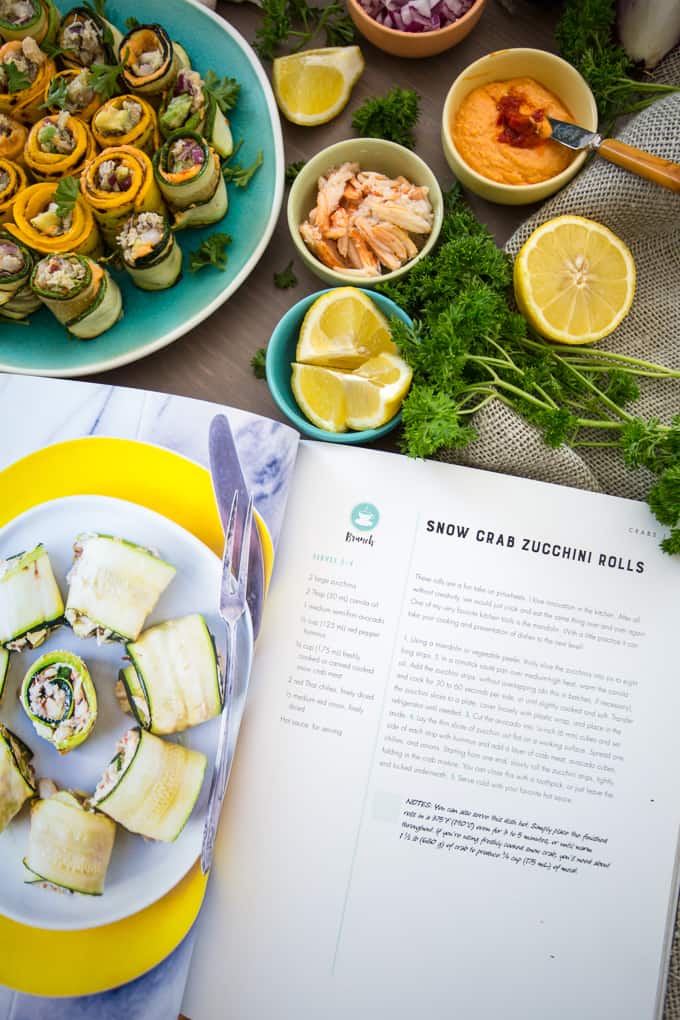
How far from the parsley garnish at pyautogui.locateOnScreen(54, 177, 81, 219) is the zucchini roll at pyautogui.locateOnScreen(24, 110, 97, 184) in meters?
0.05

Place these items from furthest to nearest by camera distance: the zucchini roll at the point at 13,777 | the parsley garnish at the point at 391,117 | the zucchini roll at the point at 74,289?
the parsley garnish at the point at 391,117, the zucchini roll at the point at 74,289, the zucchini roll at the point at 13,777

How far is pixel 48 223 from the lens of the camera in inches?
43.8

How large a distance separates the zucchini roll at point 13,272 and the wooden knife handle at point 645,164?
800 millimetres

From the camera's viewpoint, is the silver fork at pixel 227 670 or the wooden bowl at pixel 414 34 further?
the wooden bowl at pixel 414 34

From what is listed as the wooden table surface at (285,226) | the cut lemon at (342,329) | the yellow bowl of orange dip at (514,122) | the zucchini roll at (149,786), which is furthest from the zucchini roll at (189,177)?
the zucchini roll at (149,786)

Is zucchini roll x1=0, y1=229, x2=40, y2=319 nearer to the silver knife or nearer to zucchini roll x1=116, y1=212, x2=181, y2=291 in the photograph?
zucchini roll x1=116, y1=212, x2=181, y2=291

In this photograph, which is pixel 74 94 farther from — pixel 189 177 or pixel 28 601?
pixel 28 601

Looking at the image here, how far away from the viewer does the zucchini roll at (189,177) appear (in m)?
1.10

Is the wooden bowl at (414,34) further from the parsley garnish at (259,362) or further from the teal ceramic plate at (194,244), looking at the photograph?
the parsley garnish at (259,362)

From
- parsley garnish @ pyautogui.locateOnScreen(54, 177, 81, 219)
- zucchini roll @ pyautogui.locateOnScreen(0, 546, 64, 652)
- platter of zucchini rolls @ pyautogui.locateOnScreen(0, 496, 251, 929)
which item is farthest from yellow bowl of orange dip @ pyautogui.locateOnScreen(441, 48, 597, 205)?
zucchini roll @ pyautogui.locateOnScreen(0, 546, 64, 652)

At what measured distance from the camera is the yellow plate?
1.00m

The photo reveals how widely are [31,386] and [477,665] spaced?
70 centimetres

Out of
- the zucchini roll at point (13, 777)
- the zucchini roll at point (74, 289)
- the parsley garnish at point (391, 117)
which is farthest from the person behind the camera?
the parsley garnish at point (391, 117)

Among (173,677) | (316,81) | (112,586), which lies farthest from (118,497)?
(316,81)
